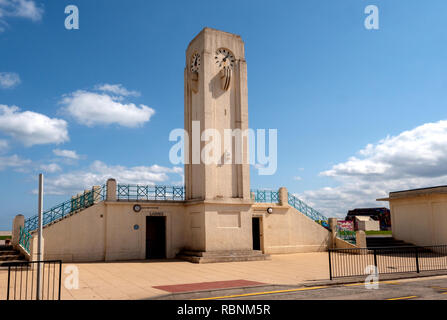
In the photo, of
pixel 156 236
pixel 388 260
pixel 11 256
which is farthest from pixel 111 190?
pixel 388 260

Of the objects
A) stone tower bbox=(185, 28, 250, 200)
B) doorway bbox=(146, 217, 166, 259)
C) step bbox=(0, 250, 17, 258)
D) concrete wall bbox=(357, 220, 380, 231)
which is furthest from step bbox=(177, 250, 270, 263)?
concrete wall bbox=(357, 220, 380, 231)

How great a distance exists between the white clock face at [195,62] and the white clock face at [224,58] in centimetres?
122

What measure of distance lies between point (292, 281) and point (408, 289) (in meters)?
3.80

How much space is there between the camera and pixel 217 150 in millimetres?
23531

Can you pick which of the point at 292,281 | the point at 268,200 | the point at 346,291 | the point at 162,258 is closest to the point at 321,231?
the point at 268,200

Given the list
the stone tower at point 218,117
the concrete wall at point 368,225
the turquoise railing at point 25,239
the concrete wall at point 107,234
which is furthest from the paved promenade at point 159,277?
the concrete wall at point 368,225

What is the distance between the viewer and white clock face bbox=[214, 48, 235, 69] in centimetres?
2455

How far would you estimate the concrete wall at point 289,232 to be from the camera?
88.1ft

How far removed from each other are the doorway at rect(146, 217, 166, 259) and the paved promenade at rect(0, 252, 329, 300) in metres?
4.68

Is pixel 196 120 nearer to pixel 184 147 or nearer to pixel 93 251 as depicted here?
pixel 184 147

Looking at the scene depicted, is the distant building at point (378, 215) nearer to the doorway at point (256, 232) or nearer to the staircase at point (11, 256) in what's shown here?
the doorway at point (256, 232)

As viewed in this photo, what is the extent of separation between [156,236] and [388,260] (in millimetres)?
14277

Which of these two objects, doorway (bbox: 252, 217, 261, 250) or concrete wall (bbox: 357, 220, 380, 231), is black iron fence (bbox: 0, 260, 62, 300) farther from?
concrete wall (bbox: 357, 220, 380, 231)
